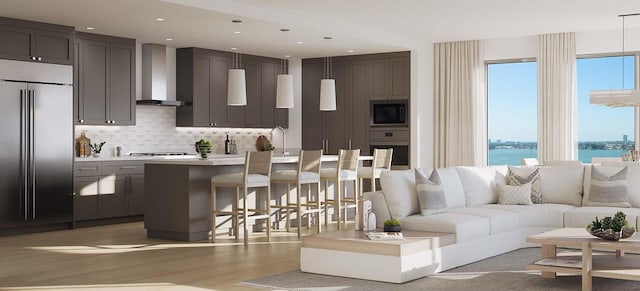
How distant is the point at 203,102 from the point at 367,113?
8.32ft

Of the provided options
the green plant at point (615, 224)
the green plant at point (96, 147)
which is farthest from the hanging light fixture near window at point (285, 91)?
the green plant at point (615, 224)

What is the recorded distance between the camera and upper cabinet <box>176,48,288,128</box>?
1176cm

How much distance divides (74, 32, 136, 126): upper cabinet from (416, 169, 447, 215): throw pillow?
482cm

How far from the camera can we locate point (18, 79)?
9.07 meters

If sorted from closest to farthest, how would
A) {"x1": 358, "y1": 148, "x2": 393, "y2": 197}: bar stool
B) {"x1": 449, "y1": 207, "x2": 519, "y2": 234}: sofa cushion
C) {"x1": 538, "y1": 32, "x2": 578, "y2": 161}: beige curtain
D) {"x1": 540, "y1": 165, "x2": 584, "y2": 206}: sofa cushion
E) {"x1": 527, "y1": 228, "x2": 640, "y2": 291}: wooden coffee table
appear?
{"x1": 527, "y1": 228, "x2": 640, "y2": 291}: wooden coffee table
{"x1": 449, "y1": 207, "x2": 519, "y2": 234}: sofa cushion
{"x1": 540, "y1": 165, "x2": 584, "y2": 206}: sofa cushion
{"x1": 358, "y1": 148, "x2": 393, "y2": 197}: bar stool
{"x1": 538, "y1": 32, "x2": 578, "y2": 161}: beige curtain

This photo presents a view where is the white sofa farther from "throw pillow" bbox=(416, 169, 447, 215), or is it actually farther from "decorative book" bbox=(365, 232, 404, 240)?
"decorative book" bbox=(365, 232, 404, 240)

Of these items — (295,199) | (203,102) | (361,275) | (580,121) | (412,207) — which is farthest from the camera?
(580,121)

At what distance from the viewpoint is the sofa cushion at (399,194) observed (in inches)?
284

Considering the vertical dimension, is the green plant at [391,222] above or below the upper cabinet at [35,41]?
below

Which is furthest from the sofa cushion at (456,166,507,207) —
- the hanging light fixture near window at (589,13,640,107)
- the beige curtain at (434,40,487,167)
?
the beige curtain at (434,40,487,167)

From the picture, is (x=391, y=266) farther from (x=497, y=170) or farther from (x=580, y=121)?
(x=580, y=121)

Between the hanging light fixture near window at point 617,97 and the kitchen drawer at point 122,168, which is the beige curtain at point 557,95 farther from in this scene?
the kitchen drawer at point 122,168

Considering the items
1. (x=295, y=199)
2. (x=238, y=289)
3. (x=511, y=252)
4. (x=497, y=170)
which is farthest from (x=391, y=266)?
(x=295, y=199)

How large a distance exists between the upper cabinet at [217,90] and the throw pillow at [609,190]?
19.1 ft
